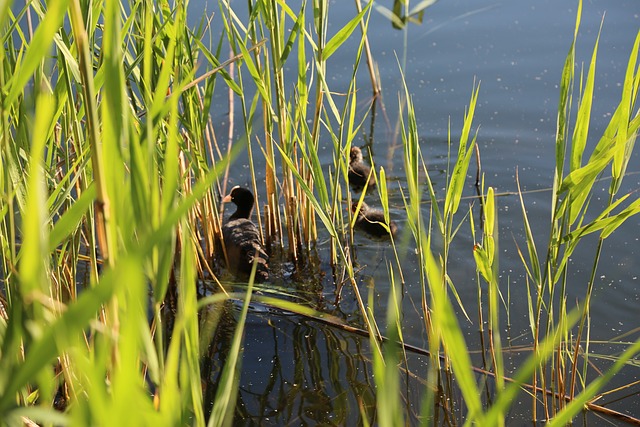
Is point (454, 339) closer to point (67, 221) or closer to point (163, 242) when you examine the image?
point (163, 242)

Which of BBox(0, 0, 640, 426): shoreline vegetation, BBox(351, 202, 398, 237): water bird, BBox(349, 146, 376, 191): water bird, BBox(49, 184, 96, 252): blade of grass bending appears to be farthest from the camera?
BBox(349, 146, 376, 191): water bird

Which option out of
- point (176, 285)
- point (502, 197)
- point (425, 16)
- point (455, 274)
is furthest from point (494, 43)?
point (176, 285)

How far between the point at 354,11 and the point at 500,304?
3.47 m

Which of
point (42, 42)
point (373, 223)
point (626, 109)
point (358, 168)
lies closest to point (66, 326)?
point (42, 42)

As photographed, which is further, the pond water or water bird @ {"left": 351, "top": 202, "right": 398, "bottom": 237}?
water bird @ {"left": 351, "top": 202, "right": 398, "bottom": 237}

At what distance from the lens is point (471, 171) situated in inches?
171

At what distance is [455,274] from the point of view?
341 centimetres

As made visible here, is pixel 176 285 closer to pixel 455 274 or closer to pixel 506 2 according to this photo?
pixel 455 274

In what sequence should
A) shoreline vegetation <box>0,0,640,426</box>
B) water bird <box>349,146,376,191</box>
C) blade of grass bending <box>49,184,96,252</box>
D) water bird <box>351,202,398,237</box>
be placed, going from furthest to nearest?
water bird <box>349,146,376,191</box>, water bird <box>351,202,398,237</box>, blade of grass bending <box>49,184,96,252</box>, shoreline vegetation <box>0,0,640,426</box>

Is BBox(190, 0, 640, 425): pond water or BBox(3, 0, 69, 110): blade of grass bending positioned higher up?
BBox(3, 0, 69, 110): blade of grass bending

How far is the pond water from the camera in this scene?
2787 millimetres

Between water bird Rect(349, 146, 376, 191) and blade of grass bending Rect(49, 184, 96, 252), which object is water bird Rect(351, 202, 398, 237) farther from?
blade of grass bending Rect(49, 184, 96, 252)

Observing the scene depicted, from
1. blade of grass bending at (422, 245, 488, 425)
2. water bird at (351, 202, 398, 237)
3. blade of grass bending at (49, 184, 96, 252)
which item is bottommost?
water bird at (351, 202, 398, 237)

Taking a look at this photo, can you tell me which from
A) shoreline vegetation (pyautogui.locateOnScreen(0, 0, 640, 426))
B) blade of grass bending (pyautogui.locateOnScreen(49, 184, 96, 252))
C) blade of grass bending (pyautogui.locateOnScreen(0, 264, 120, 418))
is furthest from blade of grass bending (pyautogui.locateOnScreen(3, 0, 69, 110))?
blade of grass bending (pyautogui.locateOnScreen(0, 264, 120, 418))
